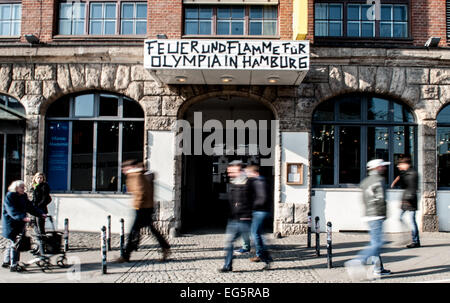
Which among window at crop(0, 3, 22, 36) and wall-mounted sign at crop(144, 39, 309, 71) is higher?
window at crop(0, 3, 22, 36)

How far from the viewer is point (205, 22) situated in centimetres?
980

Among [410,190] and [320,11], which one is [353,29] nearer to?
[320,11]

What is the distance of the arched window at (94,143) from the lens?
966cm

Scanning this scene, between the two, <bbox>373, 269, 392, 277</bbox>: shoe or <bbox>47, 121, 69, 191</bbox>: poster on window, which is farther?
<bbox>47, 121, 69, 191</bbox>: poster on window

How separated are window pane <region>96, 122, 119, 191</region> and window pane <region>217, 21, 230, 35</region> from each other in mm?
3985

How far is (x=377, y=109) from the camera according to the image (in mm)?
9695

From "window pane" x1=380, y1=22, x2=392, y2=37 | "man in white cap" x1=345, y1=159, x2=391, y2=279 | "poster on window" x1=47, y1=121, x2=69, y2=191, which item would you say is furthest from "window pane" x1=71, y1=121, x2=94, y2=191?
"window pane" x1=380, y1=22, x2=392, y2=37

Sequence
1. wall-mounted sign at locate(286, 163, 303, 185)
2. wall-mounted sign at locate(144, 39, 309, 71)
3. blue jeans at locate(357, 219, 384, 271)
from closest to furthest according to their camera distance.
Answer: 1. blue jeans at locate(357, 219, 384, 271)
2. wall-mounted sign at locate(144, 39, 309, 71)
3. wall-mounted sign at locate(286, 163, 303, 185)

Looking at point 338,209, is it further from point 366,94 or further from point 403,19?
point 403,19

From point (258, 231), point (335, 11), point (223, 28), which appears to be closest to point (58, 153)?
point (223, 28)

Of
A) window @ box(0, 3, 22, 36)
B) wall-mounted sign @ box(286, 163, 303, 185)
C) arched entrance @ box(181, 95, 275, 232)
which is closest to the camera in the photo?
wall-mounted sign @ box(286, 163, 303, 185)

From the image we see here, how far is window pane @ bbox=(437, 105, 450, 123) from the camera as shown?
9.63m

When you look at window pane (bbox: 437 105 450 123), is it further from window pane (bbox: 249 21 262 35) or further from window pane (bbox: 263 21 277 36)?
window pane (bbox: 249 21 262 35)

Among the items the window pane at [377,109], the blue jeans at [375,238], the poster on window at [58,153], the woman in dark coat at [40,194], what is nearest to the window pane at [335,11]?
the window pane at [377,109]
